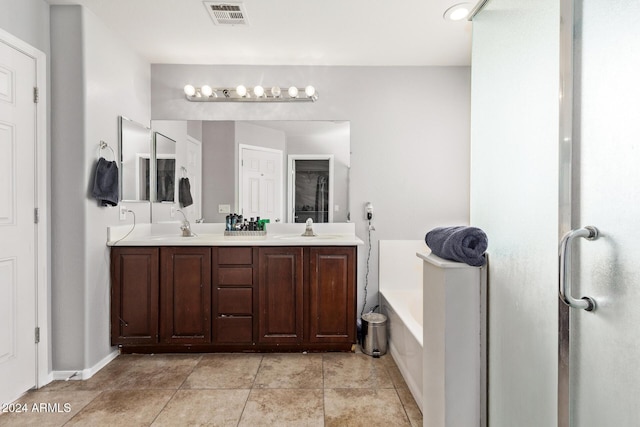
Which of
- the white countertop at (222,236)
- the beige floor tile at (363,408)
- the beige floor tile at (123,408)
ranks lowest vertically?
the beige floor tile at (123,408)

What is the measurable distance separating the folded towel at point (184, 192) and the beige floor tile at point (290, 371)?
1.54m

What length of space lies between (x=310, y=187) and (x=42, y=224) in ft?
6.49

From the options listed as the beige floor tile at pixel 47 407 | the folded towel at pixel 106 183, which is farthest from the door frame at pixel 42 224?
the folded towel at pixel 106 183

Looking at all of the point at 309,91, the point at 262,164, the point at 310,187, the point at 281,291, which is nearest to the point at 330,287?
the point at 281,291

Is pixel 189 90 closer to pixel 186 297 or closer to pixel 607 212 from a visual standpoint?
pixel 186 297

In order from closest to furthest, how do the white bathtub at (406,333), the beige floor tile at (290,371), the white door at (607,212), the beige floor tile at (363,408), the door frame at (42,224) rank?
the white door at (607,212) < the beige floor tile at (363,408) < the white bathtub at (406,333) < the door frame at (42,224) < the beige floor tile at (290,371)

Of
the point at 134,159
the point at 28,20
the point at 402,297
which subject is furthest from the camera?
the point at 402,297

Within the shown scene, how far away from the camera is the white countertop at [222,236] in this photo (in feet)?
8.80

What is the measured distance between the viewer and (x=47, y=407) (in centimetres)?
Answer: 202

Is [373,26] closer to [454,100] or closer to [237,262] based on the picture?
[454,100]

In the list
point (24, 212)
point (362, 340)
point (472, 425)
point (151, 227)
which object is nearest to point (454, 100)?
point (362, 340)

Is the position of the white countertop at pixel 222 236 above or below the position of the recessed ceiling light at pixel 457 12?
below

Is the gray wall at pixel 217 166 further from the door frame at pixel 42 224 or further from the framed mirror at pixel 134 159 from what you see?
the door frame at pixel 42 224

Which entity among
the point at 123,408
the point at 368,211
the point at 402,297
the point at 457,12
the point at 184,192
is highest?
the point at 457,12
